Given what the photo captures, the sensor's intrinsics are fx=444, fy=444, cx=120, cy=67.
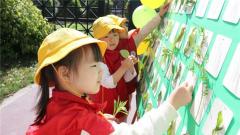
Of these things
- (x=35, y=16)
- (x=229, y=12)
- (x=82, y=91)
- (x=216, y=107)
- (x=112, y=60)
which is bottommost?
(x=35, y=16)

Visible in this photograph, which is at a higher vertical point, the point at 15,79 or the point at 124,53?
the point at 124,53

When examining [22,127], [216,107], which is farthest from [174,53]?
[22,127]

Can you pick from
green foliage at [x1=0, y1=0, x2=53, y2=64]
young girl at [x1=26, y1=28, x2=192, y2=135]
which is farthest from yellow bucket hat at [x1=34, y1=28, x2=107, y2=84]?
green foliage at [x1=0, y1=0, x2=53, y2=64]

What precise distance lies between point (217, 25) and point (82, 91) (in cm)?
64

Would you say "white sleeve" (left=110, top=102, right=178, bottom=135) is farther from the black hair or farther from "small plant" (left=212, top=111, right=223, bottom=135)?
"small plant" (left=212, top=111, right=223, bottom=135)

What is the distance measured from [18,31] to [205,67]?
25.4ft

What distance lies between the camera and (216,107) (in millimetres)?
1291

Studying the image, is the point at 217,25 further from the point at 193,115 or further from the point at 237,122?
the point at 237,122

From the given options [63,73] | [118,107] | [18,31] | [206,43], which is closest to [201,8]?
[206,43]

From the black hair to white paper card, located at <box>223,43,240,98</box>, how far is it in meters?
0.69

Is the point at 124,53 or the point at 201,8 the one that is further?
the point at 124,53

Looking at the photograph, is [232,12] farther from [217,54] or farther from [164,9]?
[164,9]

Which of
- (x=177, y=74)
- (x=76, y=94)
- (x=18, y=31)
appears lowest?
(x=18, y=31)

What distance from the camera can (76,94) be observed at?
1842 mm
